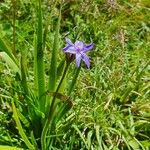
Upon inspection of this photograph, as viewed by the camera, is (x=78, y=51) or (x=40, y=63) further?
(x=40, y=63)

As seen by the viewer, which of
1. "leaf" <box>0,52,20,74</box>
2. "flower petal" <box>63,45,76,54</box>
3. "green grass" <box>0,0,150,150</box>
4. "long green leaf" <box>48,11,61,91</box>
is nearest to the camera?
"flower petal" <box>63,45,76,54</box>

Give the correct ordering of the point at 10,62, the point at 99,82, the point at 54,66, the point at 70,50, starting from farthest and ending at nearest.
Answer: the point at 99,82, the point at 10,62, the point at 54,66, the point at 70,50

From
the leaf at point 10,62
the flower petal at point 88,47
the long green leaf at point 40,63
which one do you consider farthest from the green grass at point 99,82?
the flower petal at point 88,47

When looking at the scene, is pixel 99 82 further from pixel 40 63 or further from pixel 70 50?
pixel 70 50

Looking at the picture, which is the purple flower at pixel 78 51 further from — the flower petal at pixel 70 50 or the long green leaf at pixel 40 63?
the long green leaf at pixel 40 63

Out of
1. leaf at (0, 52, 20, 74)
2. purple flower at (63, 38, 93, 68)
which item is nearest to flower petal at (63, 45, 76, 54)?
purple flower at (63, 38, 93, 68)

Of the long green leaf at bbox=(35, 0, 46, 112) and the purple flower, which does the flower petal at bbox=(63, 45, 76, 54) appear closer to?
the purple flower

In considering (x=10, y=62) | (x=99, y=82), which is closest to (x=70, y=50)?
(x=10, y=62)

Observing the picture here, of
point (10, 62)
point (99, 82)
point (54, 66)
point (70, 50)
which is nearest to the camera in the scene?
point (70, 50)

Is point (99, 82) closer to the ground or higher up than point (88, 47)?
closer to the ground
